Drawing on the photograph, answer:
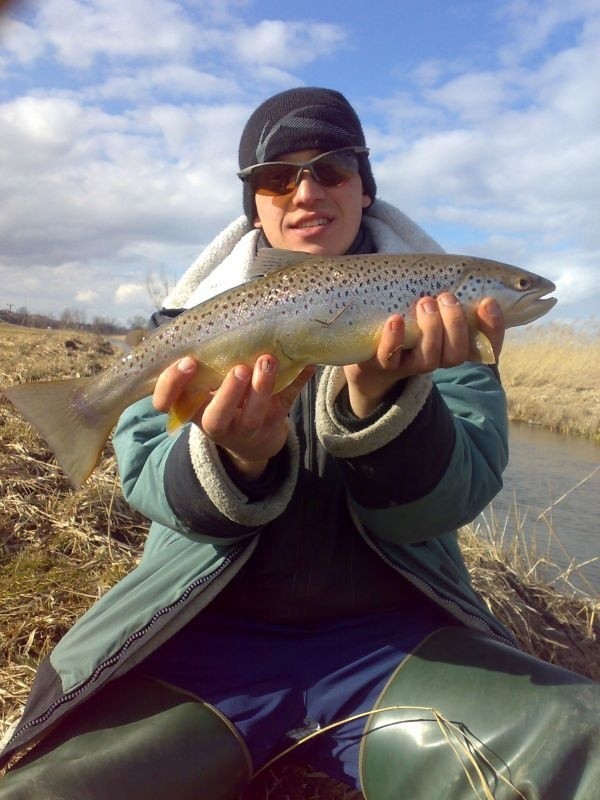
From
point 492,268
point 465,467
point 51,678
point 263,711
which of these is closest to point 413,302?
point 492,268

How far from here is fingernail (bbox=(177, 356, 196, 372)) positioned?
257 centimetres

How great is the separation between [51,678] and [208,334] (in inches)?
53.9

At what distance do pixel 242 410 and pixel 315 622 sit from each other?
0.89m

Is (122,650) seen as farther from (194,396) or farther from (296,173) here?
(296,173)

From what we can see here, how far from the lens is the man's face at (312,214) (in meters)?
3.28

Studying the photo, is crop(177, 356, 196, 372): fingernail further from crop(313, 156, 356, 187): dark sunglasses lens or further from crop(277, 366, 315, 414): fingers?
crop(313, 156, 356, 187): dark sunglasses lens

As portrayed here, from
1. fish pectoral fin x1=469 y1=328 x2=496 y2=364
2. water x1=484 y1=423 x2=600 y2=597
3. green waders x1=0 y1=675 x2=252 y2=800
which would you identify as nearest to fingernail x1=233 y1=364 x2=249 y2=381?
fish pectoral fin x1=469 y1=328 x2=496 y2=364

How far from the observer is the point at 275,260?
2861 mm

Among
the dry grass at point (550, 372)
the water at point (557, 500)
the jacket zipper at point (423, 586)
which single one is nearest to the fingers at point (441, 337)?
the jacket zipper at point (423, 586)

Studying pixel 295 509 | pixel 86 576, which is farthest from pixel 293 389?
pixel 86 576

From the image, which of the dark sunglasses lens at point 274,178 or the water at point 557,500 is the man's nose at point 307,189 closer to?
the dark sunglasses lens at point 274,178

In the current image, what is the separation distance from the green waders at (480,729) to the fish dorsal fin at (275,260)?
4.99 feet

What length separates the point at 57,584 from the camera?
392cm

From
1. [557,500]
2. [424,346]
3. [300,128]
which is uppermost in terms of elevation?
[300,128]
